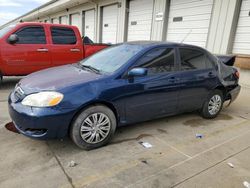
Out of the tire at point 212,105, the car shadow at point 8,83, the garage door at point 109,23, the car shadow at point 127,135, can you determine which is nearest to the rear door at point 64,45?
the car shadow at point 8,83

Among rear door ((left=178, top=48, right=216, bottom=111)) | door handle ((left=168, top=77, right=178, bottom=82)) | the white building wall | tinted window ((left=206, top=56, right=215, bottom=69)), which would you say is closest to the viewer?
door handle ((left=168, top=77, right=178, bottom=82))

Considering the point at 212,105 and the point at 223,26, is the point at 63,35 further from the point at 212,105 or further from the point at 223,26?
the point at 223,26

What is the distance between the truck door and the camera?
5.82 m

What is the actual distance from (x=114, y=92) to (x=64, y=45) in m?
4.10

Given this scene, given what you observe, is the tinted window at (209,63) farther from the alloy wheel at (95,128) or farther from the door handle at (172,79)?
the alloy wheel at (95,128)

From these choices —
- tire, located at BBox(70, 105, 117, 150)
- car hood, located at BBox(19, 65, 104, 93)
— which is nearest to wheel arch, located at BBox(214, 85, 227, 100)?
tire, located at BBox(70, 105, 117, 150)

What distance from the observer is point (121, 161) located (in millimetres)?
→ 2877

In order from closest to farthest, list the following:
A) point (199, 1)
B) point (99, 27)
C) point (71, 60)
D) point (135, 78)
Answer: point (135, 78), point (71, 60), point (199, 1), point (99, 27)

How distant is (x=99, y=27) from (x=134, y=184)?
14139 mm

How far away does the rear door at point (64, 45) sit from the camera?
21.0 feet

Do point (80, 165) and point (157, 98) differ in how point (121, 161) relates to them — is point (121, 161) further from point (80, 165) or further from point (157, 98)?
point (157, 98)

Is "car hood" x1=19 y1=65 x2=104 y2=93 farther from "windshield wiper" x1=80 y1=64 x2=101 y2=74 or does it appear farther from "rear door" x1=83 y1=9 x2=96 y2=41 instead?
"rear door" x1=83 y1=9 x2=96 y2=41

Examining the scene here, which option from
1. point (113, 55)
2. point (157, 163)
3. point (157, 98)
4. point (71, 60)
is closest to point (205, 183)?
point (157, 163)

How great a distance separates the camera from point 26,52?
19.6ft
